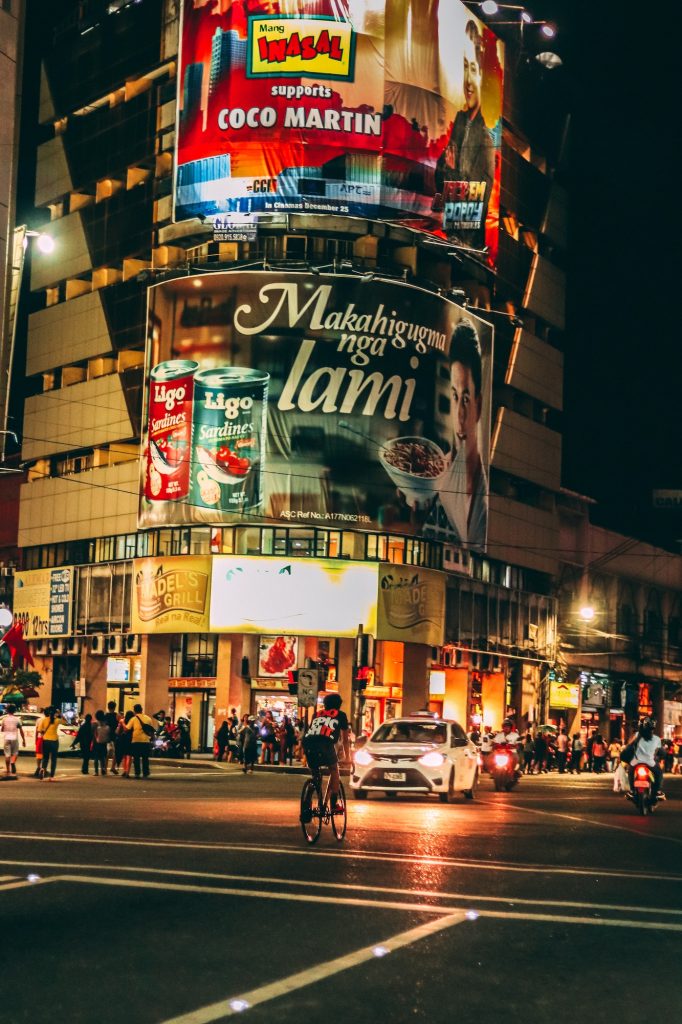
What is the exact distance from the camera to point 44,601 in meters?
69.2

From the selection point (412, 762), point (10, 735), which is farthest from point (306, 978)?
point (10, 735)

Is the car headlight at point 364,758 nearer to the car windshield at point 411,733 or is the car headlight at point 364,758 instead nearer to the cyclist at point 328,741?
the car windshield at point 411,733

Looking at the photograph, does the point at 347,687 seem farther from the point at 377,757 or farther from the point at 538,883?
the point at 538,883

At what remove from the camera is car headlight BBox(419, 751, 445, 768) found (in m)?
26.5

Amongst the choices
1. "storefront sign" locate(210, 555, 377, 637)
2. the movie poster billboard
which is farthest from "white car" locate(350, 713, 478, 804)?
the movie poster billboard

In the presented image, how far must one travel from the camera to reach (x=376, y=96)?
59.3 meters

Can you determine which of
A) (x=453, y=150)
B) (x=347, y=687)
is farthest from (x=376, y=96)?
(x=347, y=687)

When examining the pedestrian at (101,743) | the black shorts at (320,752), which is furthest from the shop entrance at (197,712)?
the black shorts at (320,752)

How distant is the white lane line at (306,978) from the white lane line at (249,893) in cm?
67

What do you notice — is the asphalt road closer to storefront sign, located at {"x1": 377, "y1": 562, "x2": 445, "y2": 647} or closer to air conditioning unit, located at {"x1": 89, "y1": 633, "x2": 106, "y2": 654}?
storefront sign, located at {"x1": 377, "y1": 562, "x2": 445, "y2": 647}

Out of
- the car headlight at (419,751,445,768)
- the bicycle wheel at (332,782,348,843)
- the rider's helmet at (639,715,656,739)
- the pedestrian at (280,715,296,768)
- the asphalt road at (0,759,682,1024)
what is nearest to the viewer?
the asphalt road at (0,759,682,1024)

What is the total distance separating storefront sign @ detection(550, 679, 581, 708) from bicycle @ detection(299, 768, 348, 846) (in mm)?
58625

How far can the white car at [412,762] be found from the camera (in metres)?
26.4

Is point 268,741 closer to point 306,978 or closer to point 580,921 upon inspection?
point 580,921
